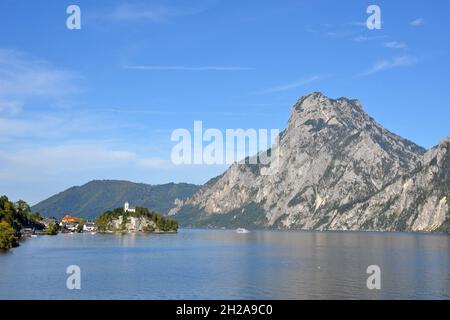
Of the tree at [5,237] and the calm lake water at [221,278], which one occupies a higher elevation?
the tree at [5,237]

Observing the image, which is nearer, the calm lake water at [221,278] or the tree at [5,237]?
the calm lake water at [221,278]

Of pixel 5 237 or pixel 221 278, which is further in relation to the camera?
pixel 5 237

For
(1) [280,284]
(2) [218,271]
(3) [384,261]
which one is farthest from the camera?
(3) [384,261]

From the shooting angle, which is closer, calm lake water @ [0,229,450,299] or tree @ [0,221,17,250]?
calm lake water @ [0,229,450,299]

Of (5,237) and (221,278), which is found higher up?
(5,237)

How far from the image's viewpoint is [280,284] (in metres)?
102

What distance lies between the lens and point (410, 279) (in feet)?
363

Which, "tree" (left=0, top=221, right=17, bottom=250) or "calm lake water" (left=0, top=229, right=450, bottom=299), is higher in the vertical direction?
"tree" (left=0, top=221, right=17, bottom=250)

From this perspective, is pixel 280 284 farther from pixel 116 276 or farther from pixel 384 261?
pixel 384 261

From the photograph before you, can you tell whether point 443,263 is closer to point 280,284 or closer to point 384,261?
point 384,261
